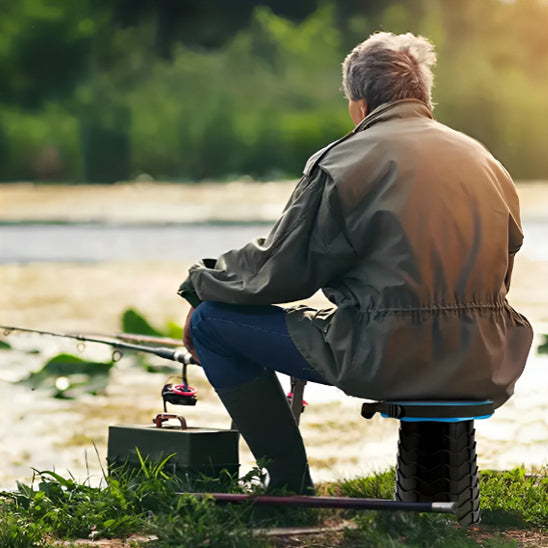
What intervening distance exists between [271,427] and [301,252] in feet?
1.65

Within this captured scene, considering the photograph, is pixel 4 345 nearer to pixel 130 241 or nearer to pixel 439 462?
pixel 439 462

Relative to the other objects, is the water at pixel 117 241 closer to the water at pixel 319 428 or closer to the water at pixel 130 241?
the water at pixel 130 241

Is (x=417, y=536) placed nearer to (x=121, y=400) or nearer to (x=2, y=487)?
(x=2, y=487)

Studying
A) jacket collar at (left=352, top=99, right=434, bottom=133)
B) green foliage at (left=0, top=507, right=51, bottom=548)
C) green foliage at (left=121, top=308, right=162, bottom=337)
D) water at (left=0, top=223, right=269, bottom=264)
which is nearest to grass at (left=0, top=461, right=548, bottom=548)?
green foliage at (left=0, top=507, right=51, bottom=548)

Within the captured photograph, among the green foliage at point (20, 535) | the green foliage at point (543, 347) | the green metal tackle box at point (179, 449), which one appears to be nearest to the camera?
the green foliage at point (20, 535)

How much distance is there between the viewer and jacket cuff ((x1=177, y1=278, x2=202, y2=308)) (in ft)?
10.4

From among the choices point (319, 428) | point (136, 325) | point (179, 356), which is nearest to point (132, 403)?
point (319, 428)

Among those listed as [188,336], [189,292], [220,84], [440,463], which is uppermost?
[220,84]

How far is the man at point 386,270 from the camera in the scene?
9.34 ft

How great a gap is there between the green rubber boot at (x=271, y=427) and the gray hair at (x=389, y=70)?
2.52ft

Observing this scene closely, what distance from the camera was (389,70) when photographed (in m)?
3.06

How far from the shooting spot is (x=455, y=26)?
21.5 m

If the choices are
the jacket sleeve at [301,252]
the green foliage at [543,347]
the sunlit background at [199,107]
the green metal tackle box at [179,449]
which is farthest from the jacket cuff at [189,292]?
the sunlit background at [199,107]

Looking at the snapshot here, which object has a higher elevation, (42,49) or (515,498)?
(42,49)
